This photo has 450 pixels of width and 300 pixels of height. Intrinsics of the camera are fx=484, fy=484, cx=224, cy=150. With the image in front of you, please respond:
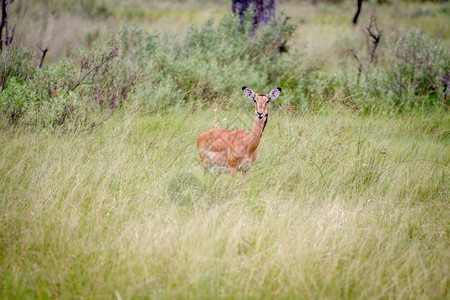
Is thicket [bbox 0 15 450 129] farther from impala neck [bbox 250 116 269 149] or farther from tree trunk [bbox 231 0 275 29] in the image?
impala neck [bbox 250 116 269 149]

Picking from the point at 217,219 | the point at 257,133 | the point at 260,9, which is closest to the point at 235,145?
the point at 257,133

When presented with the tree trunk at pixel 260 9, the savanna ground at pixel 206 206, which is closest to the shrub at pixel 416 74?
the savanna ground at pixel 206 206

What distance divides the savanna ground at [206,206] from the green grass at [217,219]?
0.05 ft

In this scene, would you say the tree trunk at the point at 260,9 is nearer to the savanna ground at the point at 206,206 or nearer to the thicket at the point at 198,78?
the thicket at the point at 198,78

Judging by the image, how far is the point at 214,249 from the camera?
3.72 meters

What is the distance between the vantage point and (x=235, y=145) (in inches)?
211

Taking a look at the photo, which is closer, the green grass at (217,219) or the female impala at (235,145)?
the green grass at (217,219)

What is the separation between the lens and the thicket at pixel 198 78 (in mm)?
6406

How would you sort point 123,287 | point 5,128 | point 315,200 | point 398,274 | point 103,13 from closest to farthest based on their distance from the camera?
point 123,287
point 398,274
point 315,200
point 5,128
point 103,13

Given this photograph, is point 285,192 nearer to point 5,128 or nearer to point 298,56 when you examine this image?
point 5,128

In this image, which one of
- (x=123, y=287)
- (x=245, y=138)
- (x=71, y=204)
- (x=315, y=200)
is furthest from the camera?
(x=245, y=138)

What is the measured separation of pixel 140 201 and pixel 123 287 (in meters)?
1.16

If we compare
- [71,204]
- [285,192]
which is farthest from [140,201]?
[285,192]

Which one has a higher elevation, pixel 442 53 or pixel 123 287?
pixel 442 53
